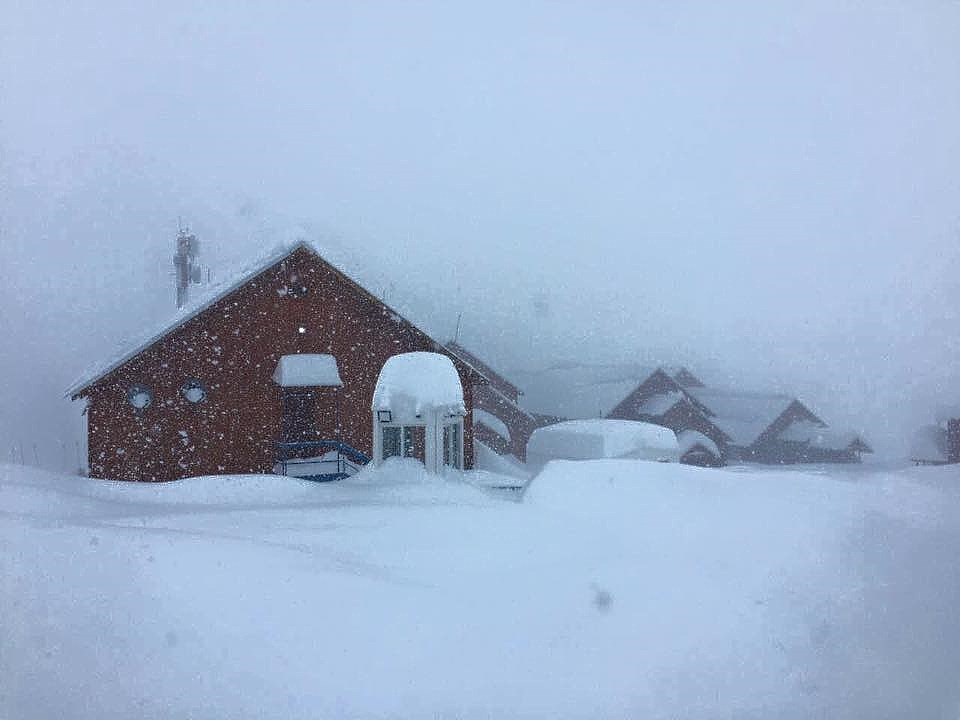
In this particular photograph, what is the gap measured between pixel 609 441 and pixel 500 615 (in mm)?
19297

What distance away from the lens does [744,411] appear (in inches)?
1363

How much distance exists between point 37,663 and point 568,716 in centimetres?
384

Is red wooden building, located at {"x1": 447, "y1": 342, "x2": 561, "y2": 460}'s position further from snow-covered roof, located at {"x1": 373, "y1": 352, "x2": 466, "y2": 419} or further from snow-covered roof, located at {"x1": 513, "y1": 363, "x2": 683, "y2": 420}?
snow-covered roof, located at {"x1": 373, "y1": 352, "x2": 466, "y2": 419}

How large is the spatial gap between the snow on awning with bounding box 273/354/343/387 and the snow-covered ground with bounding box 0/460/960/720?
824 cm

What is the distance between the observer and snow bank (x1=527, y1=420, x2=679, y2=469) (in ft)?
78.8

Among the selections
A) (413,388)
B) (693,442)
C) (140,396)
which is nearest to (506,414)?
(693,442)

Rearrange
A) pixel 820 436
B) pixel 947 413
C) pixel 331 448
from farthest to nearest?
pixel 820 436 → pixel 947 413 → pixel 331 448

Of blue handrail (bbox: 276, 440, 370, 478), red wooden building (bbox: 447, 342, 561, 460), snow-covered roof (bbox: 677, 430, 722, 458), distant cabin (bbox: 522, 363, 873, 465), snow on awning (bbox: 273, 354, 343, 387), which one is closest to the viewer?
snow on awning (bbox: 273, 354, 343, 387)

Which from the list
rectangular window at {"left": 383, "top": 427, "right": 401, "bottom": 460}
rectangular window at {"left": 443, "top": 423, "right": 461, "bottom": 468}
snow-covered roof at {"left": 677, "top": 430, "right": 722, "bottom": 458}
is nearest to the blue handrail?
rectangular window at {"left": 383, "top": 427, "right": 401, "bottom": 460}

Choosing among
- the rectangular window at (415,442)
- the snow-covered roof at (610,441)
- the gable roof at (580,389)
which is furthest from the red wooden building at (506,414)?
the rectangular window at (415,442)

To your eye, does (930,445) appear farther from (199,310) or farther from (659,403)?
(199,310)

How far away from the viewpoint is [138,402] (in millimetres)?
16031

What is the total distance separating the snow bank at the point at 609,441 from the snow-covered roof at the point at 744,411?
9.33 metres

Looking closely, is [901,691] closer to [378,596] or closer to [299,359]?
[378,596]
